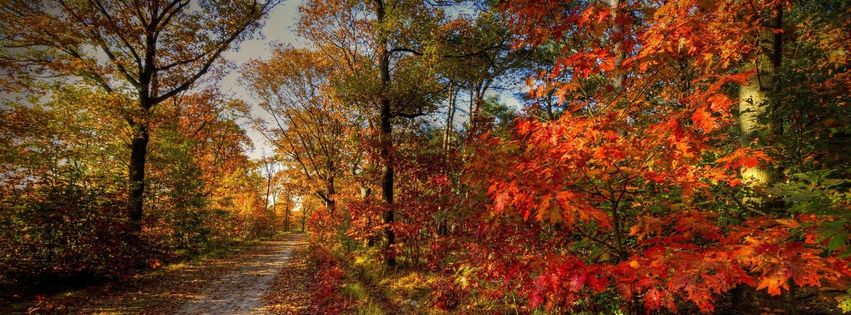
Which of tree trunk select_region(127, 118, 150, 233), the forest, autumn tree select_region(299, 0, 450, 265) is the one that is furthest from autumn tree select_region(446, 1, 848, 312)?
tree trunk select_region(127, 118, 150, 233)

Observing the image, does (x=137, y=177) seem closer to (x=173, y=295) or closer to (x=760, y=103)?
(x=173, y=295)

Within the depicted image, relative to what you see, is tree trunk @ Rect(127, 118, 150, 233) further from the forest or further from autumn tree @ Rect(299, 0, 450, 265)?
autumn tree @ Rect(299, 0, 450, 265)

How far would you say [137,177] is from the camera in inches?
473

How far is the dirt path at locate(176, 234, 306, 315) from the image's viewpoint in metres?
8.62

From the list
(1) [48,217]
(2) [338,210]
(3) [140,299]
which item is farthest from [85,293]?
(2) [338,210]

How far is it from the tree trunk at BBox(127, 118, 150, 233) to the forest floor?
6.17 feet

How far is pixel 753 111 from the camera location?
15.3 ft

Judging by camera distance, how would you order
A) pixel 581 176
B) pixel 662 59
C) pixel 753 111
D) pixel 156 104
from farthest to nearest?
pixel 156 104
pixel 753 111
pixel 581 176
pixel 662 59

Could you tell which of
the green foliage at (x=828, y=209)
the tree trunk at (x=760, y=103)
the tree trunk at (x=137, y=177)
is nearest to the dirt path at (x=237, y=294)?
the tree trunk at (x=137, y=177)

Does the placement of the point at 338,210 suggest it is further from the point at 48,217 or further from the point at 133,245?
the point at 48,217

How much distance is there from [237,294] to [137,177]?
19.5 ft

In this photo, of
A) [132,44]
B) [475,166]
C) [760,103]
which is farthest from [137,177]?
[760,103]

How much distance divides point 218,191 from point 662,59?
23157mm

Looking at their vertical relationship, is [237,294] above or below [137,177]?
below
